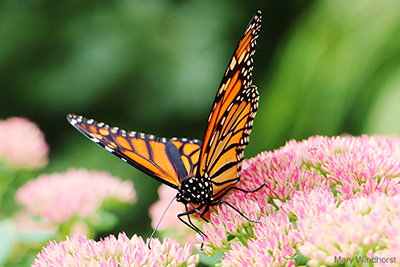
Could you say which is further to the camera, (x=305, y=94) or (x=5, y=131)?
(x=305, y=94)

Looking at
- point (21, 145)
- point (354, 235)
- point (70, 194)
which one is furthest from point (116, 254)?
point (21, 145)

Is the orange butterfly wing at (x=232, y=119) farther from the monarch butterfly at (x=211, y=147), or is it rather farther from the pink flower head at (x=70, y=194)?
the pink flower head at (x=70, y=194)

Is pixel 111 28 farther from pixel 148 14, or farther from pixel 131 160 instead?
pixel 131 160

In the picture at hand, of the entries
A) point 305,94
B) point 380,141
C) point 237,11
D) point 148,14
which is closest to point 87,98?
point 148,14

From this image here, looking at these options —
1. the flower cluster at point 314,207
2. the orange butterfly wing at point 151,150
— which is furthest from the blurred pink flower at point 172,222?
the flower cluster at point 314,207

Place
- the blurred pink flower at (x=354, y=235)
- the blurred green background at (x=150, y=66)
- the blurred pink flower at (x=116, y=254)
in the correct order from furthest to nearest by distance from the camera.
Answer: the blurred green background at (x=150, y=66), the blurred pink flower at (x=116, y=254), the blurred pink flower at (x=354, y=235)
